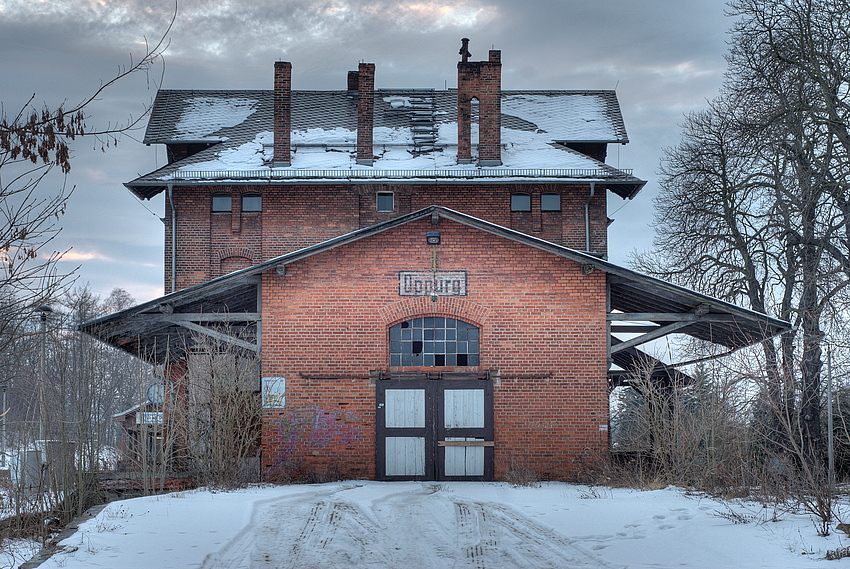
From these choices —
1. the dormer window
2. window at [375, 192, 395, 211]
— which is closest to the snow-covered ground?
window at [375, 192, 395, 211]

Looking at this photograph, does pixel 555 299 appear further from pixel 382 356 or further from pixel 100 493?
pixel 100 493

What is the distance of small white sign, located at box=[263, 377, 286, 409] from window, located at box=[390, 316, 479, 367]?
208 cm

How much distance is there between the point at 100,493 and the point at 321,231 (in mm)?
12286

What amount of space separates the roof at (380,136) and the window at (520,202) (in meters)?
0.75

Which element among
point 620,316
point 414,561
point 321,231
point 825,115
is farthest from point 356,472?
point 825,115

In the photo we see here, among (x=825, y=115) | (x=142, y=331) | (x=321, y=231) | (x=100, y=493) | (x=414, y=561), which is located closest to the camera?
(x=414, y=561)

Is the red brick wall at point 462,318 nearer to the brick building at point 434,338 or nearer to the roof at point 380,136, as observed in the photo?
the brick building at point 434,338

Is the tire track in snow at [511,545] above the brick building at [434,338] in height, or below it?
below

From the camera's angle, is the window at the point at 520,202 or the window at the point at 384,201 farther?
the window at the point at 520,202

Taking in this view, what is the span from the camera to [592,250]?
24422 millimetres

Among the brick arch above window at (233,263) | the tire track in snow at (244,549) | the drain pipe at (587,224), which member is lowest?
the tire track in snow at (244,549)

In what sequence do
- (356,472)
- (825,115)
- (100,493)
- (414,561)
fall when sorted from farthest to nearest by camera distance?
(825,115) → (356,472) → (100,493) → (414,561)

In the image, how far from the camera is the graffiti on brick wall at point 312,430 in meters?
15.6

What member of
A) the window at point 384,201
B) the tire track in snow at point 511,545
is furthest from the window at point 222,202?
the tire track in snow at point 511,545
